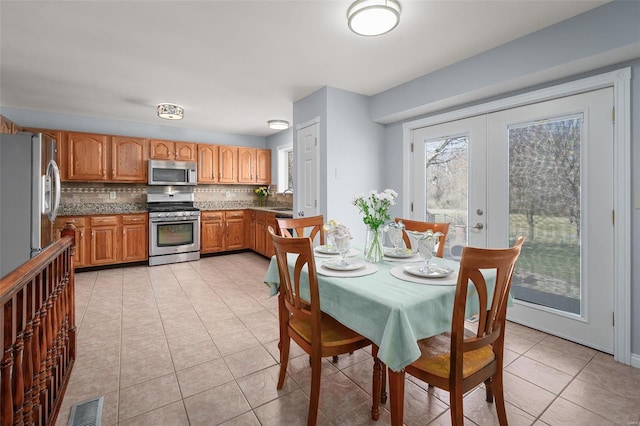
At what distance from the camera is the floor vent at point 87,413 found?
1.58 m

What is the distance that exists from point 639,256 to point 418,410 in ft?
6.20

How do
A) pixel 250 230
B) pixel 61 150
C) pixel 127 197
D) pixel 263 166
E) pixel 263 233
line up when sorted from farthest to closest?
pixel 263 166
pixel 250 230
pixel 263 233
pixel 127 197
pixel 61 150

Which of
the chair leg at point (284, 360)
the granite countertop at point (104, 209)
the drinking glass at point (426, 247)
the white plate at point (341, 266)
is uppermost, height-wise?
the granite countertop at point (104, 209)

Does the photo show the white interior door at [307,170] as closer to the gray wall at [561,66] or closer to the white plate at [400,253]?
the gray wall at [561,66]

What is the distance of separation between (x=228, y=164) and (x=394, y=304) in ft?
17.5

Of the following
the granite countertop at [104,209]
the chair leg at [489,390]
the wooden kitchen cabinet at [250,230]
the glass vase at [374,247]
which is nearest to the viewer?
the chair leg at [489,390]

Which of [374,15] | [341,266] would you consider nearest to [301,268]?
[341,266]

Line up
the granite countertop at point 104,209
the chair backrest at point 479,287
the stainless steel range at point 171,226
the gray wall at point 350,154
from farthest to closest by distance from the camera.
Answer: the stainless steel range at point 171,226
the granite countertop at point 104,209
the gray wall at point 350,154
the chair backrest at point 479,287

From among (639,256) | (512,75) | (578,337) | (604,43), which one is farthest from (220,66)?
(578,337)

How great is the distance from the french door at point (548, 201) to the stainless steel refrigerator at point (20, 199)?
3873 mm

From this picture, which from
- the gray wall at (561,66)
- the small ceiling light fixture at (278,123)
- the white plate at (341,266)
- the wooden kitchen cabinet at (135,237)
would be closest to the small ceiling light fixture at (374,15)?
the gray wall at (561,66)

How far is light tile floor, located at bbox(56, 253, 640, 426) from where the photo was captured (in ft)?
5.33

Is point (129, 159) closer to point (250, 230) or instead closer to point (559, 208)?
point (250, 230)

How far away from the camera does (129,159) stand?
16.3 ft
